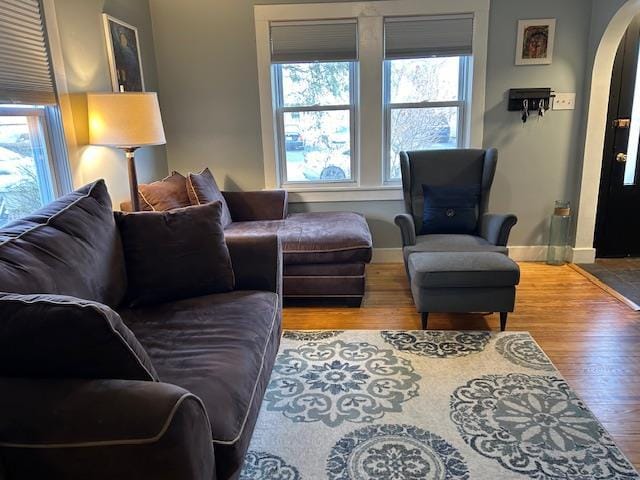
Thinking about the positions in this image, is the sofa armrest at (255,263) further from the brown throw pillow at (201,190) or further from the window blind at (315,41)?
the window blind at (315,41)

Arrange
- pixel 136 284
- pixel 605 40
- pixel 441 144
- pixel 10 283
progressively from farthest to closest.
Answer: pixel 441 144 → pixel 605 40 → pixel 136 284 → pixel 10 283

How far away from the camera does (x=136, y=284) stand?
6.76 feet

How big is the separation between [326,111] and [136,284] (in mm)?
2565

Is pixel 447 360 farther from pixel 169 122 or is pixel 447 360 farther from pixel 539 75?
pixel 169 122

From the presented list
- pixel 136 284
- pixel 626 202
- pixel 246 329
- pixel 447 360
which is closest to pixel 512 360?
pixel 447 360

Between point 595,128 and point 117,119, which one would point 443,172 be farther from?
point 117,119

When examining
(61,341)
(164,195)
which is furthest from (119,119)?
(61,341)

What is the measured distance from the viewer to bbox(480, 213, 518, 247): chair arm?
316cm

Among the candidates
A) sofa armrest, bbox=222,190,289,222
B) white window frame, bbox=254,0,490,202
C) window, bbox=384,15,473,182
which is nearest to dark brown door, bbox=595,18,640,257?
white window frame, bbox=254,0,490,202

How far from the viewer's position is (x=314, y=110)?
407cm

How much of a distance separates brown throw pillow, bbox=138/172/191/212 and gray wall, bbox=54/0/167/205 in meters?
0.19

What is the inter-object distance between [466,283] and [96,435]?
7.00 ft

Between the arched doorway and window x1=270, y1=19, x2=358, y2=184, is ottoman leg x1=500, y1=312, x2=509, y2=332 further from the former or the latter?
window x1=270, y1=19, x2=358, y2=184

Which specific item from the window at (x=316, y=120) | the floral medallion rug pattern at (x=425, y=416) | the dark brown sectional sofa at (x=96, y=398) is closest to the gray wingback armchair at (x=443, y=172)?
the window at (x=316, y=120)
